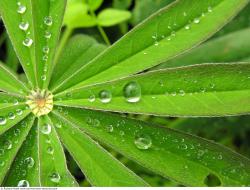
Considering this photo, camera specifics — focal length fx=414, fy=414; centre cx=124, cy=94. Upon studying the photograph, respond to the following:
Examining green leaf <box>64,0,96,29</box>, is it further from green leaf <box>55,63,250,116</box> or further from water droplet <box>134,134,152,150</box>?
water droplet <box>134,134,152,150</box>

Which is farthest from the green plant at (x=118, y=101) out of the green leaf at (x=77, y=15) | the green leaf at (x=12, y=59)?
the green leaf at (x=12, y=59)

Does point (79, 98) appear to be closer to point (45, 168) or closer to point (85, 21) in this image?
point (45, 168)

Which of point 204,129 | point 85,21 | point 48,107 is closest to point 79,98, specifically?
point 48,107

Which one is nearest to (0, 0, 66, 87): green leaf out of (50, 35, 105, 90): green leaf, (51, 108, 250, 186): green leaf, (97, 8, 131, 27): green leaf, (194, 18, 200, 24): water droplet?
(50, 35, 105, 90): green leaf

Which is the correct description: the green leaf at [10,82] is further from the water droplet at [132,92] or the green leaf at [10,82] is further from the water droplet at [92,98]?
the water droplet at [132,92]

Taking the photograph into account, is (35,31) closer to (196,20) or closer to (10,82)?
(10,82)
